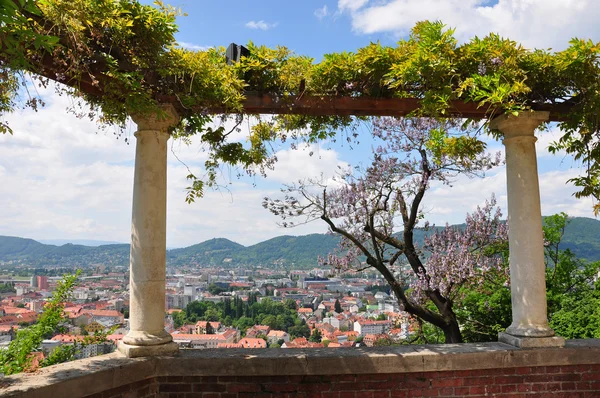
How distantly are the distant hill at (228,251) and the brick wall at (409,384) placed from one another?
3395 millimetres

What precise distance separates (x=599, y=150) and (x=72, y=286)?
18.0 ft

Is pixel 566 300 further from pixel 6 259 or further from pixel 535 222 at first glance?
pixel 6 259

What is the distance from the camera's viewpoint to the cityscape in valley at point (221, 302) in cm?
491

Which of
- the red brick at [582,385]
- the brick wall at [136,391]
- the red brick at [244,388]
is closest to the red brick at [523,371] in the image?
the red brick at [582,385]

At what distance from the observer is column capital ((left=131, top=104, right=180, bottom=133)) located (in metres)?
A: 3.77

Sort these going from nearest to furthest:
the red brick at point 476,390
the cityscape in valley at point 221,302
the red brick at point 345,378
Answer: the red brick at point 345,378 → the red brick at point 476,390 → the cityscape in valley at point 221,302

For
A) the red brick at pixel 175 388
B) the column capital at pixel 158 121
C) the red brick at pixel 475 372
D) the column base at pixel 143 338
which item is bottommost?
the red brick at pixel 175 388

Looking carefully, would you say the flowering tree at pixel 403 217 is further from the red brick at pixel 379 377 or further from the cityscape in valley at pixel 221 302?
the red brick at pixel 379 377

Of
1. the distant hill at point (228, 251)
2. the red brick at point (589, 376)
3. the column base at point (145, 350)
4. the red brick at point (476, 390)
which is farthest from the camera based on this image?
the distant hill at point (228, 251)

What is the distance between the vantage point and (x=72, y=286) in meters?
4.70

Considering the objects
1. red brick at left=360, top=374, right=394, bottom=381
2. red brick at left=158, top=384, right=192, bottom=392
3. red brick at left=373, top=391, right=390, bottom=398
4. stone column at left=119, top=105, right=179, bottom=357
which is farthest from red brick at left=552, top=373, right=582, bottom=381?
stone column at left=119, top=105, right=179, bottom=357

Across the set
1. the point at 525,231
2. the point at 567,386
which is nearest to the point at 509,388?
the point at 567,386

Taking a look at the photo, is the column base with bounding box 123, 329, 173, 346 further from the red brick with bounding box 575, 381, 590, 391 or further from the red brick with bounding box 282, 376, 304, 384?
the red brick with bounding box 575, 381, 590, 391

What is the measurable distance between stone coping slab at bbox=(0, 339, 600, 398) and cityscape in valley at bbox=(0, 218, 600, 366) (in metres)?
0.51
